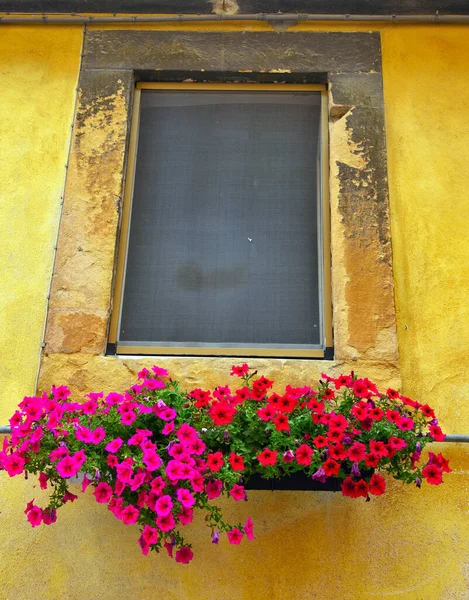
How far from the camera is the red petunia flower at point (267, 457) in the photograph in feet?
7.17

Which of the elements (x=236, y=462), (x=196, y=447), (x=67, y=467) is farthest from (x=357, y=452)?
(x=67, y=467)

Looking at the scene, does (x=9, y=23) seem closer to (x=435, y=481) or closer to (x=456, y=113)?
(x=456, y=113)

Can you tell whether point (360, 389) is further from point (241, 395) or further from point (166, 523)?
point (166, 523)

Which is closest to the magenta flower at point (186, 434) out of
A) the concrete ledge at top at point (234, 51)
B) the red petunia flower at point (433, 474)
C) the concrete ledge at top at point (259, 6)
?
the red petunia flower at point (433, 474)

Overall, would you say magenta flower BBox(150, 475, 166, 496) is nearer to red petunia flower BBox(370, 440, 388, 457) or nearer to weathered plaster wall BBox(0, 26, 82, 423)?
red petunia flower BBox(370, 440, 388, 457)

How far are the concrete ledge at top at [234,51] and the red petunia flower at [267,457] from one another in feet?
6.88

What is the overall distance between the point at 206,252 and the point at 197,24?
132 cm

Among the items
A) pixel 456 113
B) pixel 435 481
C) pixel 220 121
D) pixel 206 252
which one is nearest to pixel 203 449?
pixel 435 481

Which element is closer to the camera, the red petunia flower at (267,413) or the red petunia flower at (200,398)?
the red petunia flower at (267,413)

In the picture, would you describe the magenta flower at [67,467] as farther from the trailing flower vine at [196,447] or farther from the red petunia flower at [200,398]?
the red petunia flower at [200,398]

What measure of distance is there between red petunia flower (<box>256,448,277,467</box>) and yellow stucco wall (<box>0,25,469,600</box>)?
0.45m

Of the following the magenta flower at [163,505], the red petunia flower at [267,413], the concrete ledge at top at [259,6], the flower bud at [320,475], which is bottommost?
the magenta flower at [163,505]

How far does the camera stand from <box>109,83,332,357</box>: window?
2982mm

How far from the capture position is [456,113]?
327 cm
